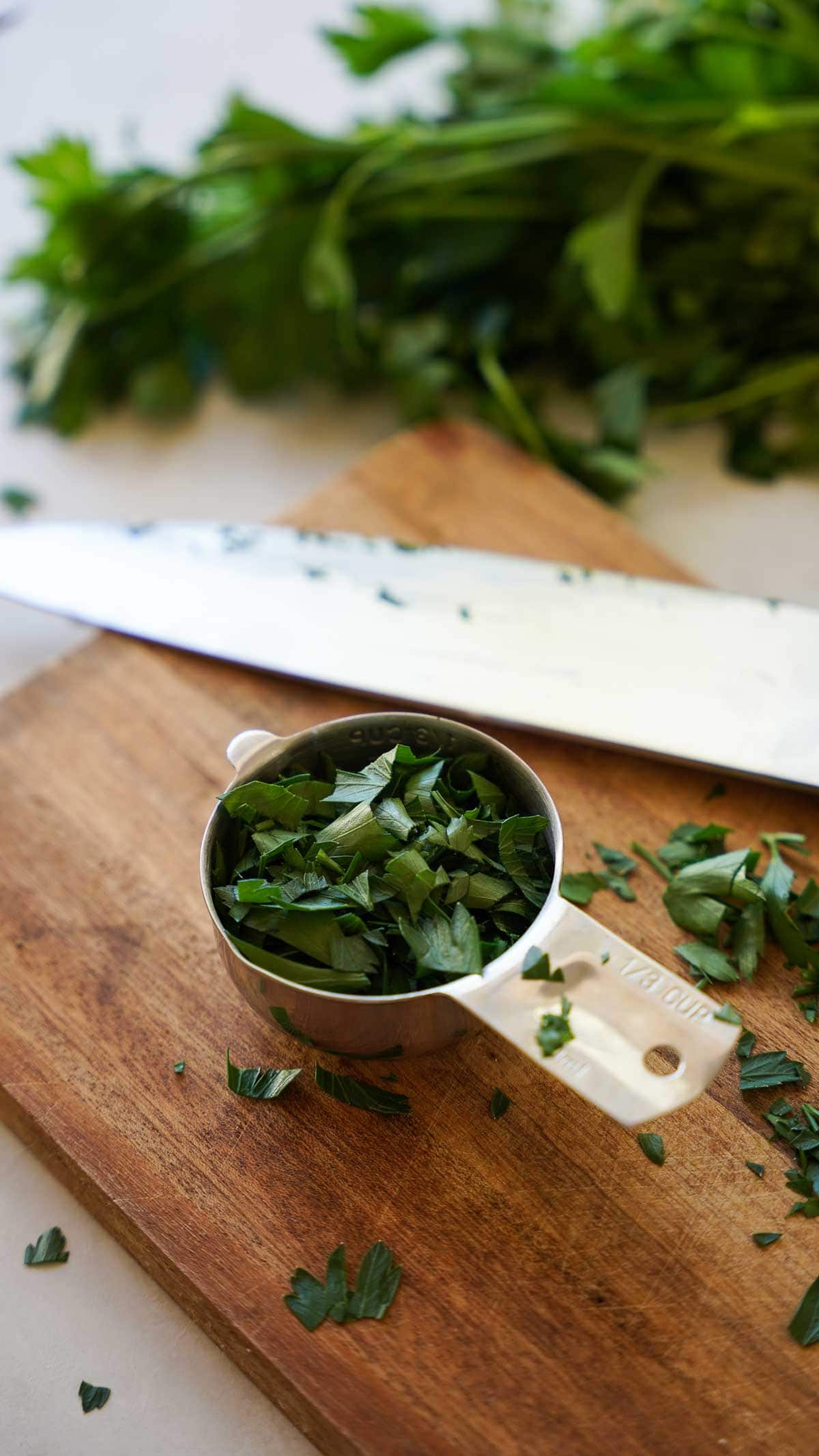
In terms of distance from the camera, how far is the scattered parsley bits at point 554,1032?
3.29 ft

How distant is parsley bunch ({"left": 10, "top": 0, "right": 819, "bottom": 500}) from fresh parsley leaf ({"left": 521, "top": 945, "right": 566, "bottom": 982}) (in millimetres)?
1091

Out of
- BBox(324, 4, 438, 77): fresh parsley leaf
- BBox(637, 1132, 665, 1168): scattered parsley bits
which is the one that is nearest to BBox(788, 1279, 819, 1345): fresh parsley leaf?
BBox(637, 1132, 665, 1168): scattered parsley bits

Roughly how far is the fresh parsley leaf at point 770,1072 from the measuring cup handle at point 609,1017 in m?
0.23

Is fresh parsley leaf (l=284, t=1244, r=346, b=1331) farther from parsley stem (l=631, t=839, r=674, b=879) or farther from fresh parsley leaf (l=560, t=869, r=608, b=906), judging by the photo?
parsley stem (l=631, t=839, r=674, b=879)

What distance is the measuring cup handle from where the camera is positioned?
981mm

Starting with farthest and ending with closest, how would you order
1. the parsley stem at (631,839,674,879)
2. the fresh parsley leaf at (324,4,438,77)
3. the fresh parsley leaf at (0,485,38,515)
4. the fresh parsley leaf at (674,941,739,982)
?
the fresh parsley leaf at (0,485,38,515) < the fresh parsley leaf at (324,4,438,77) < the parsley stem at (631,839,674,879) < the fresh parsley leaf at (674,941,739,982)

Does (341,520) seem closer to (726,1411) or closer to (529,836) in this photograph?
(529,836)

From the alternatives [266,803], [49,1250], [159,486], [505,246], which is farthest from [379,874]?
[505,246]

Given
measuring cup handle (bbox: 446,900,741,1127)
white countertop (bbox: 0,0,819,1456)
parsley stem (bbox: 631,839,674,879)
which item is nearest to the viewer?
measuring cup handle (bbox: 446,900,741,1127)

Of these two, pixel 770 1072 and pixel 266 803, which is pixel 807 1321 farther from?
pixel 266 803

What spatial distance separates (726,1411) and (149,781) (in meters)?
0.98

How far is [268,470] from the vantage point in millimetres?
2162

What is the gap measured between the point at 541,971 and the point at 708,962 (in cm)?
35

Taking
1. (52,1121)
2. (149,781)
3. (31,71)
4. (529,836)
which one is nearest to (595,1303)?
(529,836)
